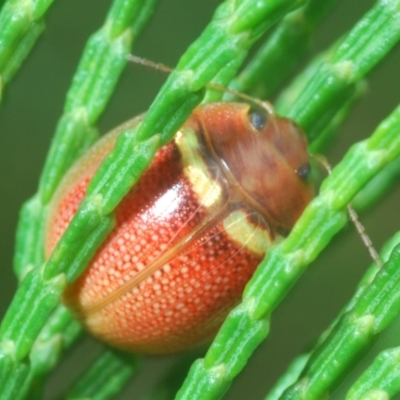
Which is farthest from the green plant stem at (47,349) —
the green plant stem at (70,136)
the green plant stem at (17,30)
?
the green plant stem at (17,30)

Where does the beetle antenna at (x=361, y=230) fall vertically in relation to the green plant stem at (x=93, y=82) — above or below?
above

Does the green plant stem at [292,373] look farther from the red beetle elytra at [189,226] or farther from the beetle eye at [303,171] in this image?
the beetle eye at [303,171]

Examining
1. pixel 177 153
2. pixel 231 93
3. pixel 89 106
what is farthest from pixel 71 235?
pixel 231 93

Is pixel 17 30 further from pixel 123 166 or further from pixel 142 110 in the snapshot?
pixel 142 110

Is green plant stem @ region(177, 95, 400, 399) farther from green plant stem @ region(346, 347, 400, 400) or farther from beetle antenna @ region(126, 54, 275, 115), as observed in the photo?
beetle antenna @ region(126, 54, 275, 115)

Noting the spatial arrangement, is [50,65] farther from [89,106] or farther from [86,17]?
[89,106]

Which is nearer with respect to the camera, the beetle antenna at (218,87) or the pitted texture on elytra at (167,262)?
the pitted texture on elytra at (167,262)
